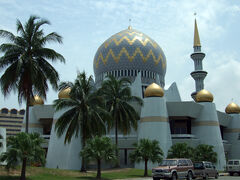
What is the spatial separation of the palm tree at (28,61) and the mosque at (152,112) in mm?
19088

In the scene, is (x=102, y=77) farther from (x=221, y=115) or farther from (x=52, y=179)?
(x=52, y=179)

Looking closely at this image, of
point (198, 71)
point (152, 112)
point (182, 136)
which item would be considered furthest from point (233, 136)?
point (152, 112)

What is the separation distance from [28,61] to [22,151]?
848cm

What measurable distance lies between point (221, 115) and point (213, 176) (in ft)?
98.7

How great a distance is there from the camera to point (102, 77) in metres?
62.8

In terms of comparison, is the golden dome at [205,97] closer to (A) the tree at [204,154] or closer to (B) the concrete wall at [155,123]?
(B) the concrete wall at [155,123]

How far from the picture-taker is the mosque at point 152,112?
45594 millimetres

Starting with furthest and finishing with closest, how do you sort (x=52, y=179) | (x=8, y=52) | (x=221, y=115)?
1. (x=221, y=115)
2. (x=8, y=52)
3. (x=52, y=179)

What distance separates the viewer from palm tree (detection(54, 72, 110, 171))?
31078 millimetres

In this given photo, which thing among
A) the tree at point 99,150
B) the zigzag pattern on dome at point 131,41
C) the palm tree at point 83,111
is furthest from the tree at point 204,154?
the zigzag pattern on dome at point 131,41

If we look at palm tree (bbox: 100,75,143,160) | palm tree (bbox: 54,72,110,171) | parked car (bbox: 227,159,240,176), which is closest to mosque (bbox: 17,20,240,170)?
palm tree (bbox: 100,75,143,160)

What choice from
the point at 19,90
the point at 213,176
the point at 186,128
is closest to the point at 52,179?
the point at 19,90

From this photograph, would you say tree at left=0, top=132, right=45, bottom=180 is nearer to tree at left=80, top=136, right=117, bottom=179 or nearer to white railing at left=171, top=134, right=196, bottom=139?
tree at left=80, top=136, right=117, bottom=179

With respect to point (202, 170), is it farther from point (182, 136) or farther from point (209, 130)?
point (209, 130)
